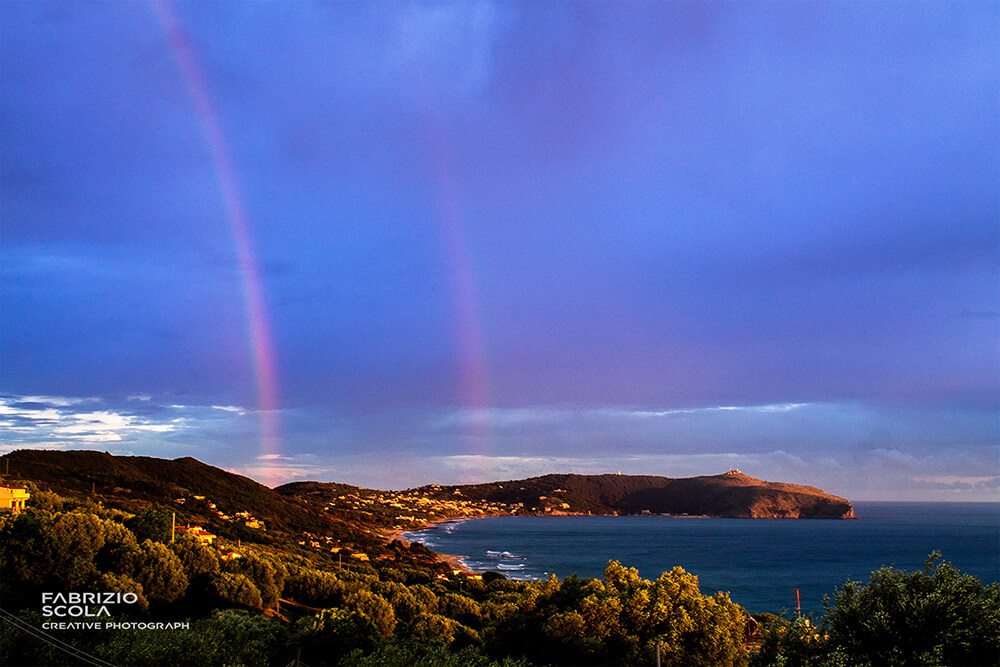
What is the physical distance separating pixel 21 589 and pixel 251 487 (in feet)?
335

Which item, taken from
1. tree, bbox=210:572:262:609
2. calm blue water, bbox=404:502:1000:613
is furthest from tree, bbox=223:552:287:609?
calm blue water, bbox=404:502:1000:613

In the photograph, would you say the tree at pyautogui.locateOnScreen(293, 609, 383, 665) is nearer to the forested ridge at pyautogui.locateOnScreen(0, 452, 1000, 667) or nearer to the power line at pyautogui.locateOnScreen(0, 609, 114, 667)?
the forested ridge at pyautogui.locateOnScreen(0, 452, 1000, 667)

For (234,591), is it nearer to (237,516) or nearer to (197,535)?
(197,535)

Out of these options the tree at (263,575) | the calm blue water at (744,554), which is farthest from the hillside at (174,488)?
the calm blue water at (744,554)

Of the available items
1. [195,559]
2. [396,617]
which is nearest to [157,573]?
[195,559]

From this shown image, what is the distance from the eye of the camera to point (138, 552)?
82.2 ft

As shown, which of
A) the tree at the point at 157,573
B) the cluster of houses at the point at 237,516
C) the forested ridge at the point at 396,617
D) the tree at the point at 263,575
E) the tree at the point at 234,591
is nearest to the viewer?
the forested ridge at the point at 396,617

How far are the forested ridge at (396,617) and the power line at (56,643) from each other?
41 millimetres

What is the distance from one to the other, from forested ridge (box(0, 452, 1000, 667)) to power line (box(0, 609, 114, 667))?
4cm

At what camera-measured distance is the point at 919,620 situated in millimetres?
12102

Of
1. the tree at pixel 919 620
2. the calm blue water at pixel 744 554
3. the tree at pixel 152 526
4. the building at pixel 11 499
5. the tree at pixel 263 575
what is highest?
the tree at pixel 919 620

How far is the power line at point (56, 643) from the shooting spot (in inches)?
587

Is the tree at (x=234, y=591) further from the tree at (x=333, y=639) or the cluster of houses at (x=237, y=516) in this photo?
the cluster of houses at (x=237, y=516)

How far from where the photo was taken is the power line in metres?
14.9
